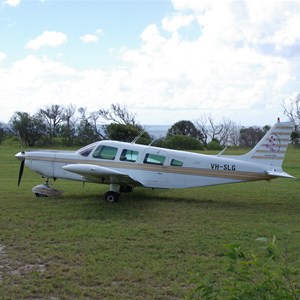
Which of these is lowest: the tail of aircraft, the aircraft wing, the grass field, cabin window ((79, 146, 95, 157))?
the grass field

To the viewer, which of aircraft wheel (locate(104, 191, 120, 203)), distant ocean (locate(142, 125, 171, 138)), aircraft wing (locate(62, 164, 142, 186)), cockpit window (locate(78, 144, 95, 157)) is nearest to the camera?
aircraft wing (locate(62, 164, 142, 186))

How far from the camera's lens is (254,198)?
12.4 m

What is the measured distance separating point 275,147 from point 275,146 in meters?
0.03

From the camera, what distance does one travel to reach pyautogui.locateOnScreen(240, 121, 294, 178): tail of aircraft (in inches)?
439

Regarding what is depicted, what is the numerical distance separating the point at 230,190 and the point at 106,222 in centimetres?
683

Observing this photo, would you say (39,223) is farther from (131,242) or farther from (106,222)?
(131,242)

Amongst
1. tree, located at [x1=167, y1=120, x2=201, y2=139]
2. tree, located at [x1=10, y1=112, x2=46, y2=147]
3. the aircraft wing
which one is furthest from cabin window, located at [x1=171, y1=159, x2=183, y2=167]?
tree, located at [x1=167, y1=120, x2=201, y2=139]

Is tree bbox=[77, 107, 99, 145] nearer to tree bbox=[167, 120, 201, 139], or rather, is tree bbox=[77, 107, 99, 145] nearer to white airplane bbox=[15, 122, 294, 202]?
tree bbox=[167, 120, 201, 139]

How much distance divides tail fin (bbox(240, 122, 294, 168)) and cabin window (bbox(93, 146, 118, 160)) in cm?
387

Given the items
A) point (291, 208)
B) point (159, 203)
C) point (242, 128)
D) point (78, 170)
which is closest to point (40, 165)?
point (78, 170)

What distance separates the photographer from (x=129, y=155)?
1163 cm

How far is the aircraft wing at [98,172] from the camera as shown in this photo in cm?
1001

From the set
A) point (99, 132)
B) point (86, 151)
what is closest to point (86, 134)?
point (99, 132)

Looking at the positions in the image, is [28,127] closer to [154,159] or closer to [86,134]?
[86,134]
